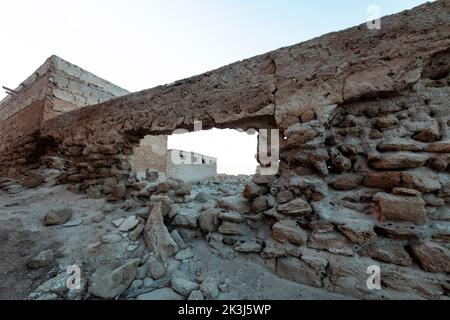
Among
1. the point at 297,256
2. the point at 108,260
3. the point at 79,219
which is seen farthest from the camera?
the point at 79,219

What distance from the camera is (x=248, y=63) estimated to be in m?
2.05

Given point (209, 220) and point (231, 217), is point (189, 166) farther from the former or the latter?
point (231, 217)

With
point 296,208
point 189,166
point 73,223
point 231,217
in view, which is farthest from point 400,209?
point 189,166

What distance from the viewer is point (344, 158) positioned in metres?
1.54

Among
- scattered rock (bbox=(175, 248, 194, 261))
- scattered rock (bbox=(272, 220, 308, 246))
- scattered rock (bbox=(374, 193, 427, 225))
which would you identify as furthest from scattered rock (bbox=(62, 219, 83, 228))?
scattered rock (bbox=(374, 193, 427, 225))

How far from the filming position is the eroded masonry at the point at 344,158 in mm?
1239

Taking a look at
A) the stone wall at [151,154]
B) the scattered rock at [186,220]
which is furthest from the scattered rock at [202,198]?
the stone wall at [151,154]

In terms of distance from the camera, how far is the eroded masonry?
4.07ft

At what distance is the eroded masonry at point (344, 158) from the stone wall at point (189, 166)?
4.75 metres

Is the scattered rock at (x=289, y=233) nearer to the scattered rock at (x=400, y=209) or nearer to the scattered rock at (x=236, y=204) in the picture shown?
the scattered rock at (x=236, y=204)

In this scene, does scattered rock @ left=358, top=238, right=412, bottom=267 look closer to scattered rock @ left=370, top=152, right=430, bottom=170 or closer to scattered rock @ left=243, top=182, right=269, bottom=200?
scattered rock @ left=370, top=152, right=430, bottom=170
